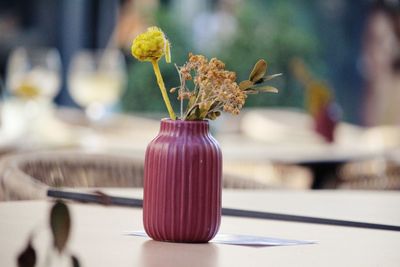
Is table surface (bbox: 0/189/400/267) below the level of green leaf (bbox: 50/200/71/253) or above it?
below

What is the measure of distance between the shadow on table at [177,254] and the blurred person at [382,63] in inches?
290

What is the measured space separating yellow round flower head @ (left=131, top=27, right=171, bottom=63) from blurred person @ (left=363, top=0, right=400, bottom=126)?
7.35 metres

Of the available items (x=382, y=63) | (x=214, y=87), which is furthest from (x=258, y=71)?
(x=382, y=63)

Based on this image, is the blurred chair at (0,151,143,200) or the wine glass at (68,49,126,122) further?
the wine glass at (68,49,126,122)

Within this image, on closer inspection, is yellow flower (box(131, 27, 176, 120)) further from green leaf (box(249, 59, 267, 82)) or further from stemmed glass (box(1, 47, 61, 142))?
stemmed glass (box(1, 47, 61, 142))

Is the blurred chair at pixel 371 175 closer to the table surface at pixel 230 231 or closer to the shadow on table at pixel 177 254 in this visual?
the table surface at pixel 230 231

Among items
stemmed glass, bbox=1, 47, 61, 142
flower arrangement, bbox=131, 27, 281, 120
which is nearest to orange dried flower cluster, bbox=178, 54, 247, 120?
flower arrangement, bbox=131, 27, 281, 120

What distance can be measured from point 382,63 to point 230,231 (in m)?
7.60

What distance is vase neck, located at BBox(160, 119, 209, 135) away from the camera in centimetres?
147

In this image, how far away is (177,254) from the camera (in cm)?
137

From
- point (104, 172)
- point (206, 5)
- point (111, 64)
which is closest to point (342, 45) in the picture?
point (206, 5)

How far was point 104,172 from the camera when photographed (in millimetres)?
2410

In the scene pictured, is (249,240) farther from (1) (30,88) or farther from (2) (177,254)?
(1) (30,88)

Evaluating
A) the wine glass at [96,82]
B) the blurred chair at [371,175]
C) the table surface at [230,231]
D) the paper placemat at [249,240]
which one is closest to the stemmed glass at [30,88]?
the wine glass at [96,82]
